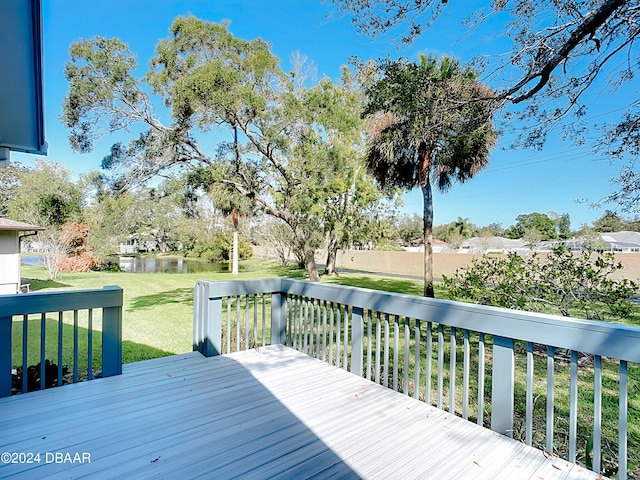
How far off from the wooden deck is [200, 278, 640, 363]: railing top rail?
0.65m

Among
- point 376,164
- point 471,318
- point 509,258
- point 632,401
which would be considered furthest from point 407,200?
point 471,318

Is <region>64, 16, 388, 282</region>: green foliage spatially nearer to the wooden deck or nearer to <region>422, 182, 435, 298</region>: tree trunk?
<region>422, 182, 435, 298</region>: tree trunk

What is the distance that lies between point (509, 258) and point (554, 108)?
1896mm

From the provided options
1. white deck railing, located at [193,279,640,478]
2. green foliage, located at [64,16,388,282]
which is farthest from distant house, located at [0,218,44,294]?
white deck railing, located at [193,279,640,478]

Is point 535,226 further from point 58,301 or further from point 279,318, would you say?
point 58,301

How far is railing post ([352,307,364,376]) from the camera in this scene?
3002 mm

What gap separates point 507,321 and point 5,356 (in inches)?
136

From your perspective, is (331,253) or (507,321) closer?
(507,321)

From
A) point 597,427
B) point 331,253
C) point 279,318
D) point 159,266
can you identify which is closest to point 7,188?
point 279,318

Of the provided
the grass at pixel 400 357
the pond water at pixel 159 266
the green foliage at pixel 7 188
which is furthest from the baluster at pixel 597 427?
the pond water at pixel 159 266

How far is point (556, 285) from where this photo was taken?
3941mm

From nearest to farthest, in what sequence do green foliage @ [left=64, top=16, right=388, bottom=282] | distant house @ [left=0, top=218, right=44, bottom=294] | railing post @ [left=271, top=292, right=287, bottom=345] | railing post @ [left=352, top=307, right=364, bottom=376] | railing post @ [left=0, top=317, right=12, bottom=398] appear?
1. railing post @ [left=0, top=317, right=12, bottom=398]
2. railing post @ [left=352, top=307, right=364, bottom=376]
3. railing post @ [left=271, top=292, right=287, bottom=345]
4. distant house @ [left=0, top=218, right=44, bottom=294]
5. green foliage @ [left=64, top=16, right=388, bottom=282]

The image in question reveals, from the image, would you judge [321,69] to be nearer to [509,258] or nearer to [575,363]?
[509,258]

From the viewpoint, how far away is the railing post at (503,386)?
201cm
